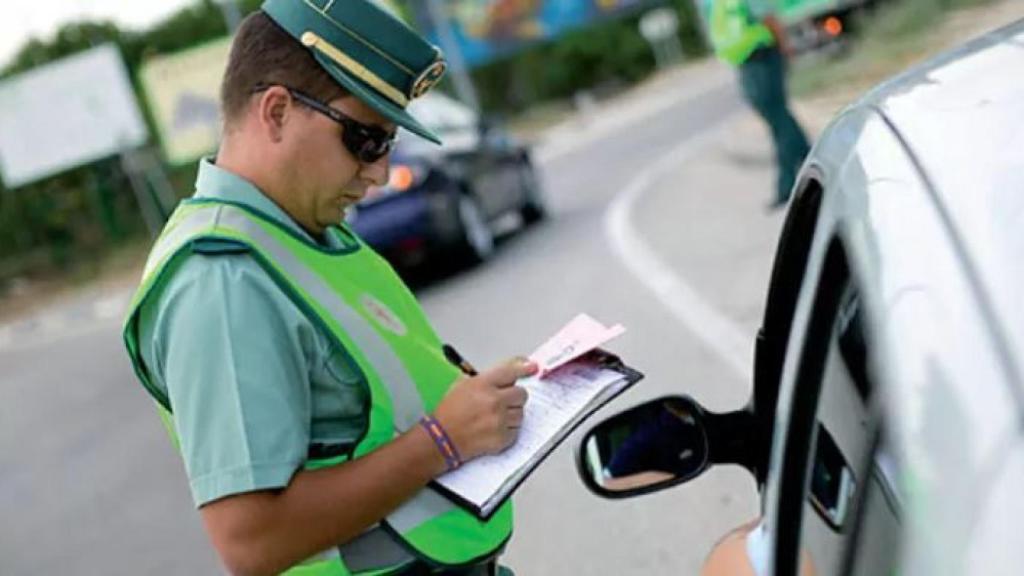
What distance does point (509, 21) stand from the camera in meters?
54.9

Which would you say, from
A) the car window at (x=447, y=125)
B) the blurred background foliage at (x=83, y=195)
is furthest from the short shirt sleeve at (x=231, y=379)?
the blurred background foliage at (x=83, y=195)

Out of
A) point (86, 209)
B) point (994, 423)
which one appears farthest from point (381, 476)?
point (86, 209)

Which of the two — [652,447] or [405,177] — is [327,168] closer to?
[652,447]

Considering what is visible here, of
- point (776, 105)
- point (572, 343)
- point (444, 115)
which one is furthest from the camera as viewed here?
point (444, 115)

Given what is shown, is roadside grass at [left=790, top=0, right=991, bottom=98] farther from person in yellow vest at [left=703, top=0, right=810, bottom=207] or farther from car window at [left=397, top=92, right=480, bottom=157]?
person in yellow vest at [left=703, top=0, right=810, bottom=207]

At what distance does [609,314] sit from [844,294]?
7.40 metres

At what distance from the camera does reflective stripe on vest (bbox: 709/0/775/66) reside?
1095 cm

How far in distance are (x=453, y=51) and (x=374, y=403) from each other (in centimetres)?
4979

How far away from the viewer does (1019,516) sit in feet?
3.46

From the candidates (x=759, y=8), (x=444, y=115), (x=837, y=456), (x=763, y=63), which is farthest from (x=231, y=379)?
(x=444, y=115)

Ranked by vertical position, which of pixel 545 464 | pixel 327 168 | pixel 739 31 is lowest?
pixel 545 464

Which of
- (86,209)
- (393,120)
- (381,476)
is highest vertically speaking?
(393,120)

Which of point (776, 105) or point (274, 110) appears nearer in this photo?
point (274, 110)

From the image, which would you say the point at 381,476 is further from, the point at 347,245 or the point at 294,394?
the point at 347,245
